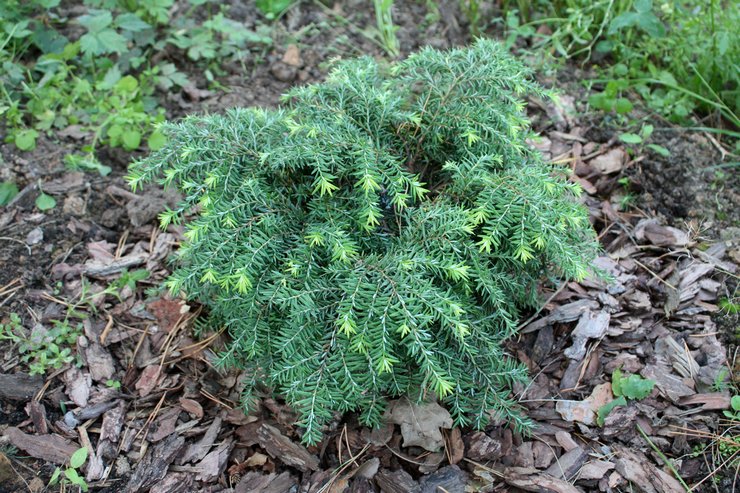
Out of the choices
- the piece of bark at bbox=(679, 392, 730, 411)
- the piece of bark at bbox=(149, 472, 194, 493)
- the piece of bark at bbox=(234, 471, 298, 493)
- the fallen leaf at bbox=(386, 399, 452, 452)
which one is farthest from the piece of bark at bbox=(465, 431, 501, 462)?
the piece of bark at bbox=(149, 472, 194, 493)

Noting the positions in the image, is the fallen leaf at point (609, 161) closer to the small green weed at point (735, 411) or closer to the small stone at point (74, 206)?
the small green weed at point (735, 411)

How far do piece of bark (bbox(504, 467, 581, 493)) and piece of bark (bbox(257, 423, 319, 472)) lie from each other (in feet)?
2.35

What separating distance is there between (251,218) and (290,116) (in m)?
0.53

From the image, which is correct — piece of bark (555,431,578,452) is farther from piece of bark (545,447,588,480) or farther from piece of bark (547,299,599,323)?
piece of bark (547,299,599,323)

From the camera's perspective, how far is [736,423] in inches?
96.0

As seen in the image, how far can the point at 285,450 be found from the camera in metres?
2.40

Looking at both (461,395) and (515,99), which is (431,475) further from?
(515,99)

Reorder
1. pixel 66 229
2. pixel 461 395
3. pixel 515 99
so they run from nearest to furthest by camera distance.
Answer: pixel 461 395, pixel 515 99, pixel 66 229

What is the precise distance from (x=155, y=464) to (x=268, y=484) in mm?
457

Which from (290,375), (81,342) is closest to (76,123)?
(81,342)

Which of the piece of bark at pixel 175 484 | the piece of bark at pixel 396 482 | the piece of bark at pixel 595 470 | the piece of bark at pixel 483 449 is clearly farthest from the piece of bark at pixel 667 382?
the piece of bark at pixel 175 484

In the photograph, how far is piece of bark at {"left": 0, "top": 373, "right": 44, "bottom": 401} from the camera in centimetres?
259

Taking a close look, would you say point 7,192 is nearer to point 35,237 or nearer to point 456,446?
point 35,237

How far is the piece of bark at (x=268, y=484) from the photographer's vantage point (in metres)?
2.36
